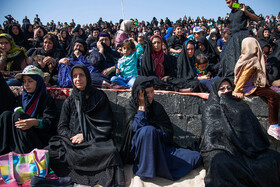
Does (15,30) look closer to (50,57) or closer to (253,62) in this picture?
(50,57)

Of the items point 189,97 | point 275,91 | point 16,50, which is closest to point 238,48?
point 275,91

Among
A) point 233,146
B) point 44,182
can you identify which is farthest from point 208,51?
point 44,182

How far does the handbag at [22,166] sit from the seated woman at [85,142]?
159 mm

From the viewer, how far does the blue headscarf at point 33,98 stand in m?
2.99

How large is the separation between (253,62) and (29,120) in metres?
3.35

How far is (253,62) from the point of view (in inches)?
117

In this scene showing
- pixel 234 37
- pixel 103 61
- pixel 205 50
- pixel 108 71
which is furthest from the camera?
pixel 205 50

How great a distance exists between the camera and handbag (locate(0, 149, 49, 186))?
2.35 m

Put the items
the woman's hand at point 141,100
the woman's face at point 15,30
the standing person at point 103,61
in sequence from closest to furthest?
the woman's hand at point 141,100 → the standing person at point 103,61 → the woman's face at point 15,30

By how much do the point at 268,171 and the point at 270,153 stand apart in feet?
0.79

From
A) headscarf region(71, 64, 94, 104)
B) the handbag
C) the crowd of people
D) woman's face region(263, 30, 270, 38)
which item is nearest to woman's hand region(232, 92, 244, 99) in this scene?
the crowd of people

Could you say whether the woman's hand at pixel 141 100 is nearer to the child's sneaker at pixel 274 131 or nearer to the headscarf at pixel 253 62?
the headscarf at pixel 253 62

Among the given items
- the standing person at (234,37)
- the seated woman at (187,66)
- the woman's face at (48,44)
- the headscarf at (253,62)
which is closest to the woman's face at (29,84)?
the woman's face at (48,44)

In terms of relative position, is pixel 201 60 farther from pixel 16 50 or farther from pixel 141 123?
pixel 16 50
